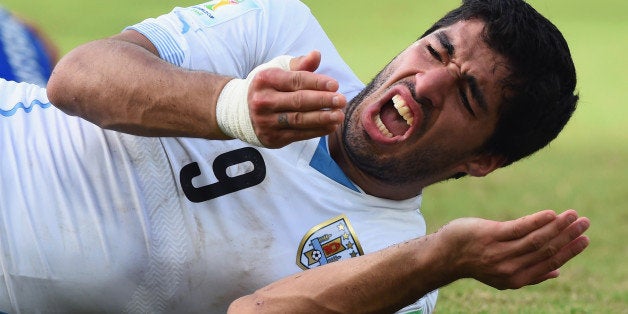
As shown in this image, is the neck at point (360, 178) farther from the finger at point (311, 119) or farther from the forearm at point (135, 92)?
the finger at point (311, 119)

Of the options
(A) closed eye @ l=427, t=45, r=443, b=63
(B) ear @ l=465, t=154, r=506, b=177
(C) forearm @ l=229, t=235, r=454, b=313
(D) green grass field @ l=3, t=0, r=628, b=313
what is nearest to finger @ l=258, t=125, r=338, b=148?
(C) forearm @ l=229, t=235, r=454, b=313

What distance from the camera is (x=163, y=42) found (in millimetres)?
4098

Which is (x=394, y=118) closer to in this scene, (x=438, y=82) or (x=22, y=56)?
(x=438, y=82)

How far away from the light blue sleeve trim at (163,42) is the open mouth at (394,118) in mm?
741

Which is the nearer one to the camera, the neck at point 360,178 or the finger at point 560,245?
the finger at point 560,245

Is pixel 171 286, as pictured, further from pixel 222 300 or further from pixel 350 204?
pixel 350 204

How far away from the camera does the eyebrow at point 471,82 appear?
4172 millimetres

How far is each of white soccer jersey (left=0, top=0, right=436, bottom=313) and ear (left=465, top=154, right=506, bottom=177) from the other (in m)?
0.42

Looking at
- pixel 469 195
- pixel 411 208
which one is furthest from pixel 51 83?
pixel 469 195

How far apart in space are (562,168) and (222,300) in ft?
21.7

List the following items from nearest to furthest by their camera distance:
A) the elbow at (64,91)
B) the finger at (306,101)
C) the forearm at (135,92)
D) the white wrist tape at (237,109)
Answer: the finger at (306,101), the white wrist tape at (237,109), the forearm at (135,92), the elbow at (64,91)

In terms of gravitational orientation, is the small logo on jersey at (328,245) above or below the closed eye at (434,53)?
below

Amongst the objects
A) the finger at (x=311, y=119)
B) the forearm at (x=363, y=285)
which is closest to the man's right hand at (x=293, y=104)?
the finger at (x=311, y=119)

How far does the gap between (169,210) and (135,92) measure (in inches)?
26.4
